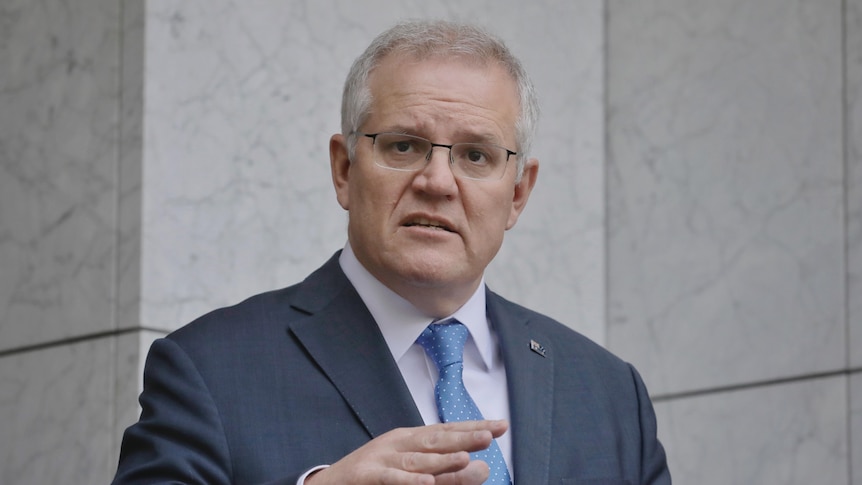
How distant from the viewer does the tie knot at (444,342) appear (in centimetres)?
366

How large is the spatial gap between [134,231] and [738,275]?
2566 millimetres

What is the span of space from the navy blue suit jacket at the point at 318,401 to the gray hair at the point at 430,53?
394mm

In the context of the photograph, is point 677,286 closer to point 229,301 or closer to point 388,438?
point 229,301

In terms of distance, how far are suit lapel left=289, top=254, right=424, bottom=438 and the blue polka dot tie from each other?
0.10 metres

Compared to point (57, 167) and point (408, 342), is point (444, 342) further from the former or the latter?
point (57, 167)

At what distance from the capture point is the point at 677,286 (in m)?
6.05

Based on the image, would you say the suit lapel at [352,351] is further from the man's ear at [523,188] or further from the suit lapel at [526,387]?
the man's ear at [523,188]

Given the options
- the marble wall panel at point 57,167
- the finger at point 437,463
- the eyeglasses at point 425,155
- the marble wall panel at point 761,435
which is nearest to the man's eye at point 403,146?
the eyeglasses at point 425,155

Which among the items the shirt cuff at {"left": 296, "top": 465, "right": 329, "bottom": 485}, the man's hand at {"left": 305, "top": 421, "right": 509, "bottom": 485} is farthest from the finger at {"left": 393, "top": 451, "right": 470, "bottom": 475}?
the shirt cuff at {"left": 296, "top": 465, "right": 329, "bottom": 485}

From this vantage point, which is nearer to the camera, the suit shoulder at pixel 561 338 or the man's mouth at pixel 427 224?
the man's mouth at pixel 427 224

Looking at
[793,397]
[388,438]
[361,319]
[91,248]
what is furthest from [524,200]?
[793,397]

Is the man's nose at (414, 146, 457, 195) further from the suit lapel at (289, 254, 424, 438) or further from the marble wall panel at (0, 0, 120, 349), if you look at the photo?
the marble wall panel at (0, 0, 120, 349)

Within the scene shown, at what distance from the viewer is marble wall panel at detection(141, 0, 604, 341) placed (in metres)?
4.76

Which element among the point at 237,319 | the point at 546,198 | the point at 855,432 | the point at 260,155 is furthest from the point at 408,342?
the point at 855,432
